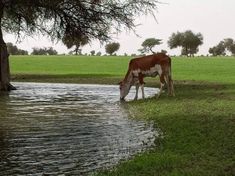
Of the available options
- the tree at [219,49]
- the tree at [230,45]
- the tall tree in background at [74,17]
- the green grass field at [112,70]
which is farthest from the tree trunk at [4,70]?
the tree at [230,45]

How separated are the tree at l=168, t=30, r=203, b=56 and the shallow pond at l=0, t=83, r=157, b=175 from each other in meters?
141

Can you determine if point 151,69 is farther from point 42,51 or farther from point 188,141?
point 42,51

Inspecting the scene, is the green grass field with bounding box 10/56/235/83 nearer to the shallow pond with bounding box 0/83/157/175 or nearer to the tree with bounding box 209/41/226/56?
the shallow pond with bounding box 0/83/157/175

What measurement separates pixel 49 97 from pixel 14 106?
14.3ft

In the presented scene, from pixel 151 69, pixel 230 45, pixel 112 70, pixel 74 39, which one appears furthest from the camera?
pixel 230 45

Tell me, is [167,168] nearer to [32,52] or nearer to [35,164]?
[35,164]

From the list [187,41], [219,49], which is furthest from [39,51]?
[219,49]

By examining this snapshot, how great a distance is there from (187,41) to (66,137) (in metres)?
149

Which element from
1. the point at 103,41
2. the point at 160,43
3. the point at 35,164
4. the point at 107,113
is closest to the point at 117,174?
the point at 35,164

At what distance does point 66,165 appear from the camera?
31.5 feet

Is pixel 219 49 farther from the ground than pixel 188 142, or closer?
farther from the ground

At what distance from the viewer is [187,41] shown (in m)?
159

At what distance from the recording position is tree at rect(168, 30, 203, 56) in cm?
15800

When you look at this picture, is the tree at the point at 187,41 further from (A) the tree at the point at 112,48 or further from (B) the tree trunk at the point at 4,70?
(B) the tree trunk at the point at 4,70
